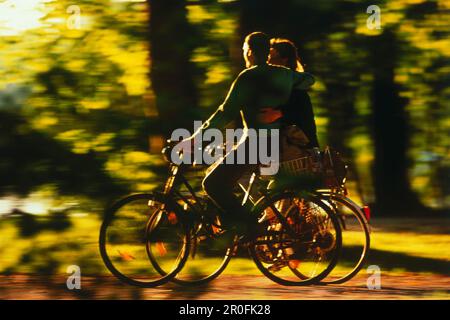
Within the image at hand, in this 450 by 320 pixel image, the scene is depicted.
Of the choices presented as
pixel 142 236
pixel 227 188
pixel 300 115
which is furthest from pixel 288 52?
pixel 142 236

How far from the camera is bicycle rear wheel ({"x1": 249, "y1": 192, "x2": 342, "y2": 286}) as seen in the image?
7516 mm

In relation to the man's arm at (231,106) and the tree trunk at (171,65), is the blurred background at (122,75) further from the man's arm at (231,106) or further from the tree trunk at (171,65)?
the man's arm at (231,106)

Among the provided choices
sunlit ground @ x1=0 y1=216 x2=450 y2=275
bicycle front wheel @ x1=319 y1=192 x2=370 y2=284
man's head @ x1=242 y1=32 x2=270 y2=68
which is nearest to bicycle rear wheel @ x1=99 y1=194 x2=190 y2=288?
sunlit ground @ x1=0 y1=216 x2=450 y2=275

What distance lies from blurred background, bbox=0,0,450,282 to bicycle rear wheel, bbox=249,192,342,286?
2.70 meters

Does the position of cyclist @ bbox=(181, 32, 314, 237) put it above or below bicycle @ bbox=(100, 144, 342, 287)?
above

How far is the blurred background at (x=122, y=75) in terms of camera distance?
10211 mm

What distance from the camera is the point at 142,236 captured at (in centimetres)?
768

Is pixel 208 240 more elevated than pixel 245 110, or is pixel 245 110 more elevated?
pixel 245 110

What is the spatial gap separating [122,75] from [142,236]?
3.96 m

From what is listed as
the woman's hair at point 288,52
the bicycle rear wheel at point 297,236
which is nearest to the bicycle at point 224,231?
the bicycle rear wheel at point 297,236

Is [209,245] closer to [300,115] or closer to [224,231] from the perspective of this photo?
[224,231]

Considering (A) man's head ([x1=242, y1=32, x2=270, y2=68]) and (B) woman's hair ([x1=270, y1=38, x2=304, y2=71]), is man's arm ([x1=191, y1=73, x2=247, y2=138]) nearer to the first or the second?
(A) man's head ([x1=242, y1=32, x2=270, y2=68])

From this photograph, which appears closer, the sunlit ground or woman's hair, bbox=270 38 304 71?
woman's hair, bbox=270 38 304 71

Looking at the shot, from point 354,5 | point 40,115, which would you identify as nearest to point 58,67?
point 40,115
